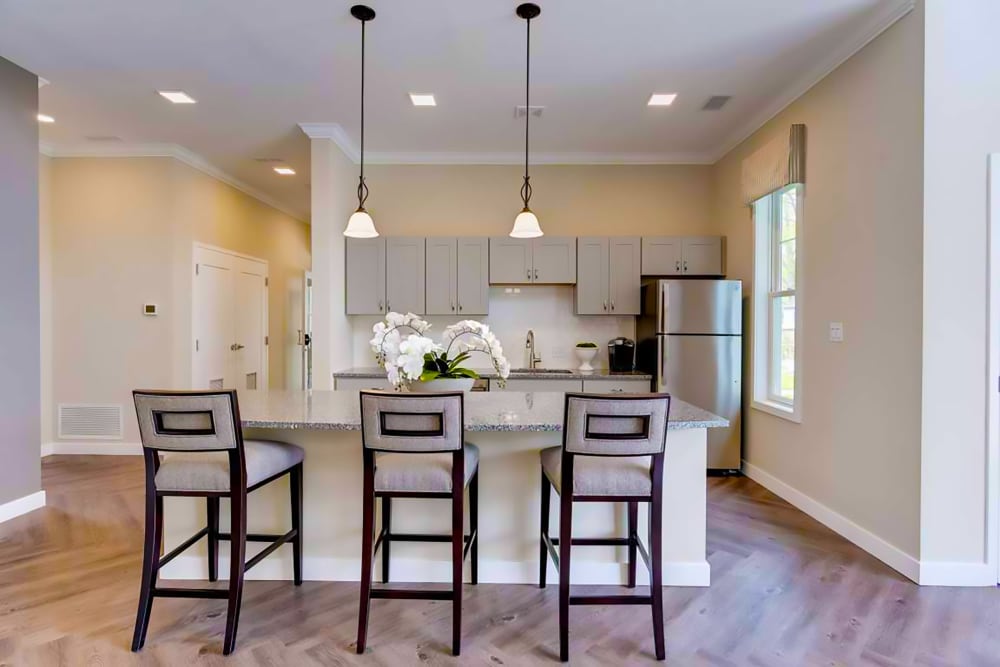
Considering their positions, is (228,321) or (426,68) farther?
(228,321)

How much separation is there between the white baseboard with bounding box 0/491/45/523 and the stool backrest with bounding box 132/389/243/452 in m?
2.20

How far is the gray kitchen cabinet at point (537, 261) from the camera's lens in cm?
461

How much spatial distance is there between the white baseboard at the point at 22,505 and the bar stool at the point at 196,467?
1.99 metres

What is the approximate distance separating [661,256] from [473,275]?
5.78 ft

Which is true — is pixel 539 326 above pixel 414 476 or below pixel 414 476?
above

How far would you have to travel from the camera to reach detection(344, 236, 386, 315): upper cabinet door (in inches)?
181

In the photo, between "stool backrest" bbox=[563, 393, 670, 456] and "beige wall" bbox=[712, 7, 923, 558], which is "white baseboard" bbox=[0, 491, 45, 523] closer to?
"stool backrest" bbox=[563, 393, 670, 456]

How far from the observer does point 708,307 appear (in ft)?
13.3

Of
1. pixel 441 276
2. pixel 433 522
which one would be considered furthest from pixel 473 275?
pixel 433 522

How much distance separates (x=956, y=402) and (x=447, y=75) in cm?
340

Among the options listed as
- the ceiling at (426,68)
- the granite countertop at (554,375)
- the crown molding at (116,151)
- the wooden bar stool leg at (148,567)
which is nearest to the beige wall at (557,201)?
the ceiling at (426,68)

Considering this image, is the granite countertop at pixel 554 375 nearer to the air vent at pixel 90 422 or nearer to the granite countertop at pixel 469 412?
the granite countertop at pixel 469 412

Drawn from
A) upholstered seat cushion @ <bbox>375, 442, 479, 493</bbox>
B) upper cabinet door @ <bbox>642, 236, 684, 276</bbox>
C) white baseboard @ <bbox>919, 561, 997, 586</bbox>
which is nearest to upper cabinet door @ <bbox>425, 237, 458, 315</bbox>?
upper cabinet door @ <bbox>642, 236, 684, 276</bbox>

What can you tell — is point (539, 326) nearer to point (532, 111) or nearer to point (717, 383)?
point (717, 383)
